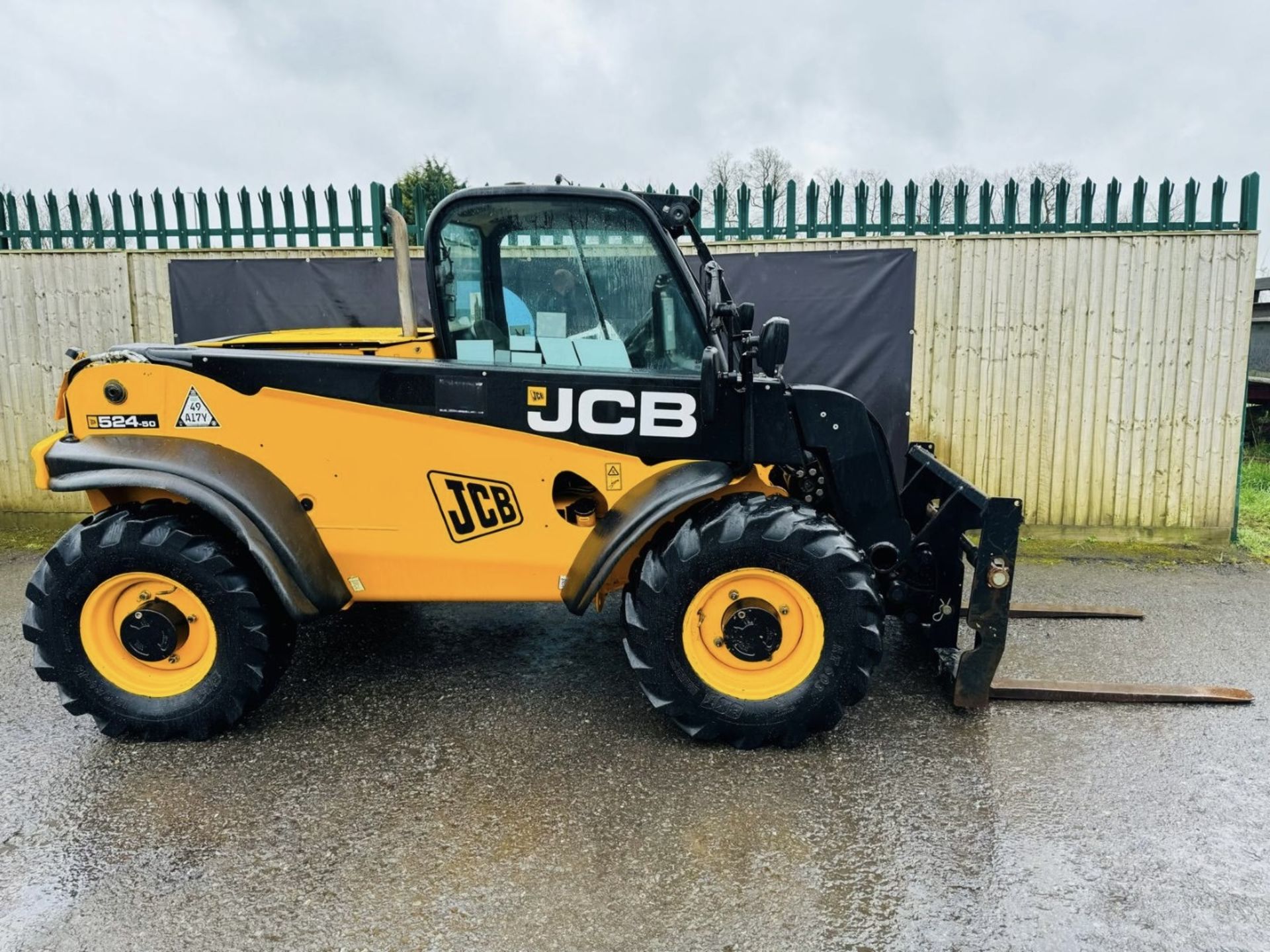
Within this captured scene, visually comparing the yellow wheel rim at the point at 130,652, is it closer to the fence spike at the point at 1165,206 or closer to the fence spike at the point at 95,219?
the fence spike at the point at 95,219

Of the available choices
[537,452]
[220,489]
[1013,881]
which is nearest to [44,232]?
[220,489]

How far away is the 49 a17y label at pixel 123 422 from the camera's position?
404cm

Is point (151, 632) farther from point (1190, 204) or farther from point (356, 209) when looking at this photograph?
point (1190, 204)

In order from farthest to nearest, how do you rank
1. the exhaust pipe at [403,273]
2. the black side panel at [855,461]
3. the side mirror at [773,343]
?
the exhaust pipe at [403,273]
the black side panel at [855,461]
the side mirror at [773,343]

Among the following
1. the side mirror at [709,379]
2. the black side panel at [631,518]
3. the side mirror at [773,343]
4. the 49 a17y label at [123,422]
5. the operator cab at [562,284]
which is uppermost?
the operator cab at [562,284]

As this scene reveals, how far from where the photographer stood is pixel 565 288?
13.3ft

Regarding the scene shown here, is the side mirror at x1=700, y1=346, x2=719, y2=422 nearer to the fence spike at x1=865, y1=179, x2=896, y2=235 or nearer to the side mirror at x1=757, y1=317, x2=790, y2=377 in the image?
the side mirror at x1=757, y1=317, x2=790, y2=377

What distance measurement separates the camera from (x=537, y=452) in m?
4.00

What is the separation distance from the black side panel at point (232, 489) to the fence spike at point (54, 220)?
4.47m

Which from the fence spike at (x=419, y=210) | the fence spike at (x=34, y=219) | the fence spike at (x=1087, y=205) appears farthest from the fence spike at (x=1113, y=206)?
the fence spike at (x=34, y=219)

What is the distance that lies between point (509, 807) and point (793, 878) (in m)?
1.06

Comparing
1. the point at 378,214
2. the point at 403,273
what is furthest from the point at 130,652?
the point at 378,214

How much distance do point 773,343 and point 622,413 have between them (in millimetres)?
713

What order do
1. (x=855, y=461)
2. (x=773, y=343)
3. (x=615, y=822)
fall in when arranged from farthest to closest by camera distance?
1. (x=855, y=461)
2. (x=773, y=343)
3. (x=615, y=822)
